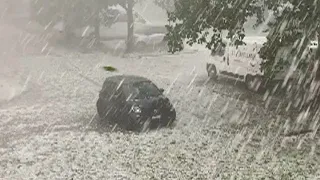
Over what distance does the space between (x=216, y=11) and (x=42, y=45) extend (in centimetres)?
2530

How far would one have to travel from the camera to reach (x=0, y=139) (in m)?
13.2

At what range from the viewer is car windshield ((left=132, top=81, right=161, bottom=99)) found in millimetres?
13820

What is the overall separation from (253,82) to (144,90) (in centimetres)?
640

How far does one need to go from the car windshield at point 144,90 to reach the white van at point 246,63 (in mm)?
3998

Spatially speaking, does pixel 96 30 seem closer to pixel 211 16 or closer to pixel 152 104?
pixel 152 104

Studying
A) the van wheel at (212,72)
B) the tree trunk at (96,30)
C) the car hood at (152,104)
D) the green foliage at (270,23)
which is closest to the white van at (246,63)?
the van wheel at (212,72)

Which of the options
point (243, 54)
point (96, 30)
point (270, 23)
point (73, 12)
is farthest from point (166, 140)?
point (73, 12)

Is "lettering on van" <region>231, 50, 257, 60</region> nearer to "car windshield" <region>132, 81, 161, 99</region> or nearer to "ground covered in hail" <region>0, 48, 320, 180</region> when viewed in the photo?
"ground covered in hail" <region>0, 48, 320, 180</region>

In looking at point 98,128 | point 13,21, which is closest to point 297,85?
point 98,128

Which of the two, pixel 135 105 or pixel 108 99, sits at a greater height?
pixel 135 105

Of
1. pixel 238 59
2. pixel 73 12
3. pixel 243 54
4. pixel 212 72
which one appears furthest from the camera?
pixel 73 12

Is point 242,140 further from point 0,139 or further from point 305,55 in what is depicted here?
point 0,139

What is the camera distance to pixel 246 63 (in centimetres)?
1841

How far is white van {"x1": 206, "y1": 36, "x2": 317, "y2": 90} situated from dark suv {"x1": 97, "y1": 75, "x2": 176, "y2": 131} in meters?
4.27
